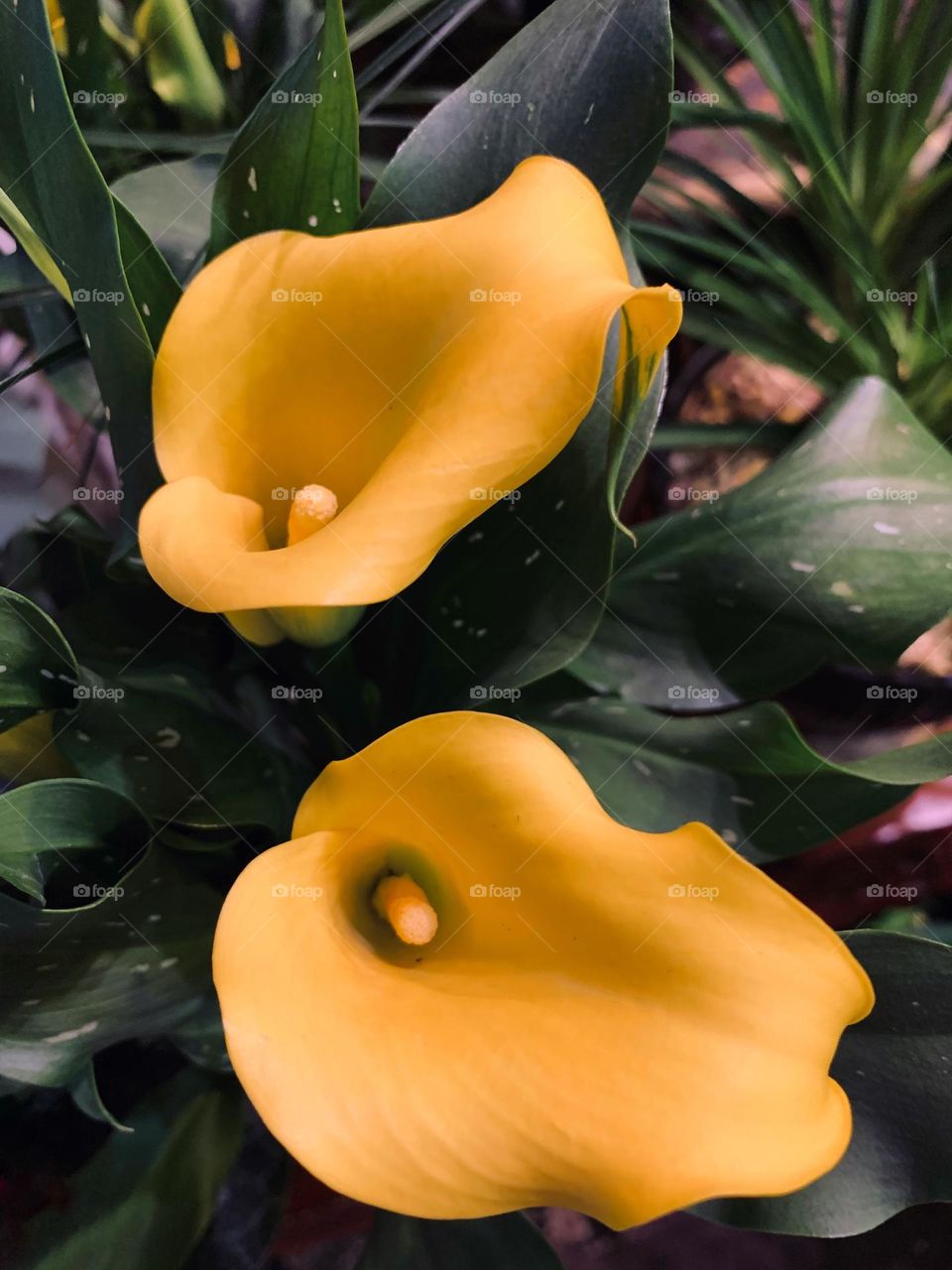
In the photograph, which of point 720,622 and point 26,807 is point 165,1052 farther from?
point 720,622

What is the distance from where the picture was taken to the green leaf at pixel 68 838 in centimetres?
31

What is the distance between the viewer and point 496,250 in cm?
28

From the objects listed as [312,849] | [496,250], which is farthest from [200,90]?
[312,849]

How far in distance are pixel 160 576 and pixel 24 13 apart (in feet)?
0.62
